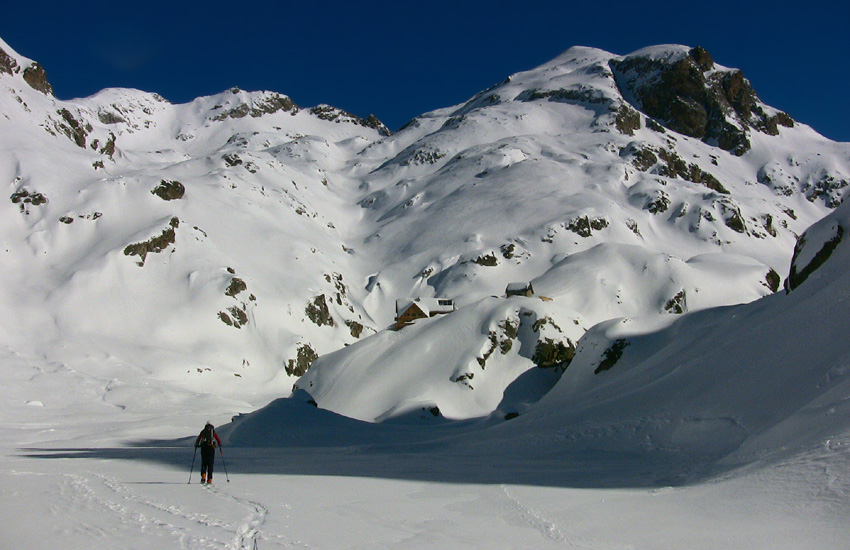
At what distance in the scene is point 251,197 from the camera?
4616 inches

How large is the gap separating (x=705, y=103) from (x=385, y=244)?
12376 cm

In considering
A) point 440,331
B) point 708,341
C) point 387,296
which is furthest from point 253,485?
point 387,296

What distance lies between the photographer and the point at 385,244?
405ft

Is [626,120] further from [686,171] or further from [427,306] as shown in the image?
[427,306]

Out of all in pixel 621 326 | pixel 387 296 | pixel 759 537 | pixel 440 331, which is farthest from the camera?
pixel 387 296

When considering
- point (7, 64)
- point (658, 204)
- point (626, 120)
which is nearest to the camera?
point (7, 64)

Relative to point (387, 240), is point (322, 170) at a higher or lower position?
higher

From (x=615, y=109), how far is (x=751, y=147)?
4208 centimetres

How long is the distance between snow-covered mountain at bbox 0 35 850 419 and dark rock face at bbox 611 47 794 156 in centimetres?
364

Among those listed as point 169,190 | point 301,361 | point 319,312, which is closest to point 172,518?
point 301,361

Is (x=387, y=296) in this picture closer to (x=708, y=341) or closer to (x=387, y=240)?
(x=387, y=240)

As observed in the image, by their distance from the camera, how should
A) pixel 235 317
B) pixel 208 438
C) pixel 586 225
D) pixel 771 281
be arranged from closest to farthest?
pixel 208 438
pixel 235 317
pixel 771 281
pixel 586 225

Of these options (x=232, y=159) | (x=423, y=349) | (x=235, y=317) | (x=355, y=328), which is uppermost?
(x=232, y=159)

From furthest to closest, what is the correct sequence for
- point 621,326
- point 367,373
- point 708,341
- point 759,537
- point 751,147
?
point 751,147 → point 367,373 → point 621,326 → point 708,341 → point 759,537
